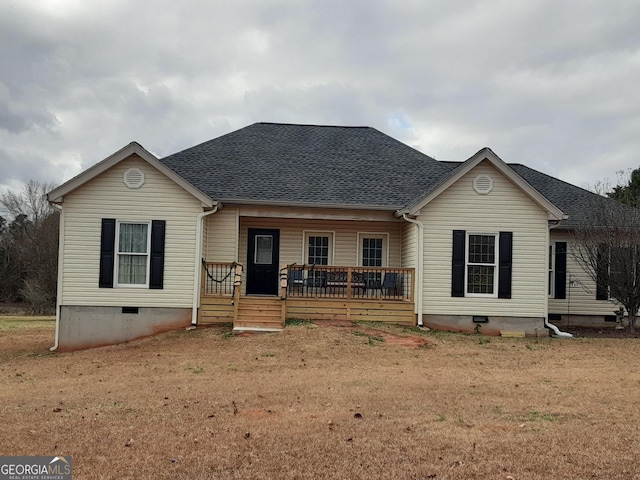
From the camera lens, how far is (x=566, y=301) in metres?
17.6

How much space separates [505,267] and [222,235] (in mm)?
7793

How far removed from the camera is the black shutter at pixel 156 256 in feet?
48.1

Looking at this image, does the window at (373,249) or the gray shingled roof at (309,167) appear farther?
the window at (373,249)

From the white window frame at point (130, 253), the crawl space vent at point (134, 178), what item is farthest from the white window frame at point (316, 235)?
the crawl space vent at point (134, 178)

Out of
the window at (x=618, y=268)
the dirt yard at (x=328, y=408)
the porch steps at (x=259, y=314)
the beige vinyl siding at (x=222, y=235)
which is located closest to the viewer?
the dirt yard at (x=328, y=408)

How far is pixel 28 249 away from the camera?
41938mm

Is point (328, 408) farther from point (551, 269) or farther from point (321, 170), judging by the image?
point (551, 269)

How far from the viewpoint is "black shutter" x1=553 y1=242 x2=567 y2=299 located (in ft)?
57.6

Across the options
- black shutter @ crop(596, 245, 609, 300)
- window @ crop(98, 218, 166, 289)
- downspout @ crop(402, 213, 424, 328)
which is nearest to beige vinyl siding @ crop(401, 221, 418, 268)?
downspout @ crop(402, 213, 424, 328)

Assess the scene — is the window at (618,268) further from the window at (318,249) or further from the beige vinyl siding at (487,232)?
the window at (318,249)

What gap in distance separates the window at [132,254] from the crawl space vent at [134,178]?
986mm

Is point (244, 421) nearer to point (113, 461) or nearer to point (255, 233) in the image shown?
point (113, 461)

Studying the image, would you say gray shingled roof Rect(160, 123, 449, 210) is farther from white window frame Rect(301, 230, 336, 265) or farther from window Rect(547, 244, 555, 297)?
window Rect(547, 244, 555, 297)

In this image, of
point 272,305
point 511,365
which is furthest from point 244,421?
point 272,305
